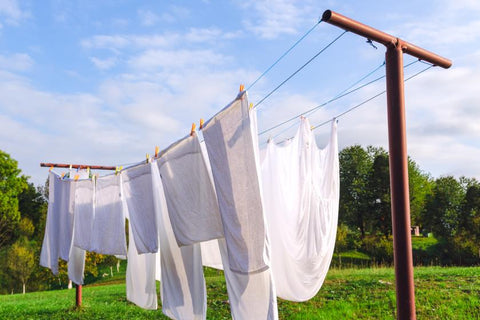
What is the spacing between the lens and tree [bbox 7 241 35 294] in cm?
2039

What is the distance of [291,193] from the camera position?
4953 millimetres

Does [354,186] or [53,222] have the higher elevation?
[354,186]

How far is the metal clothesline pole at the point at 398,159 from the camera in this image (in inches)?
144

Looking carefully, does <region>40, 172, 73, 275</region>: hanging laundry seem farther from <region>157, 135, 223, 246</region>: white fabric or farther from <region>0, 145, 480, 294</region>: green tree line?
<region>0, 145, 480, 294</region>: green tree line

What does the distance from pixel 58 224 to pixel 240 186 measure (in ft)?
20.5

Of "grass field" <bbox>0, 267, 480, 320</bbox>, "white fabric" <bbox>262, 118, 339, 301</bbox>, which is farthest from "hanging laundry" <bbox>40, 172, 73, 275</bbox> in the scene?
"white fabric" <bbox>262, 118, 339, 301</bbox>

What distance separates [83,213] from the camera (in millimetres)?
7891

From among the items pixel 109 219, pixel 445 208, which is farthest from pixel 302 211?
pixel 445 208

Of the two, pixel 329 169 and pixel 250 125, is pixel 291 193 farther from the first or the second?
pixel 250 125

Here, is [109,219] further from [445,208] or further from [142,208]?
[445,208]

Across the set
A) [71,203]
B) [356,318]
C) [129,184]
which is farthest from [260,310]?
[71,203]

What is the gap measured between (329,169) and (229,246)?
1723 mm

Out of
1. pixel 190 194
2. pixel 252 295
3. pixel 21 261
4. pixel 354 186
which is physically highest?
pixel 354 186

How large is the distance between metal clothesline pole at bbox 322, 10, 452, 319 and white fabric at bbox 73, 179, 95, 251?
211 inches
